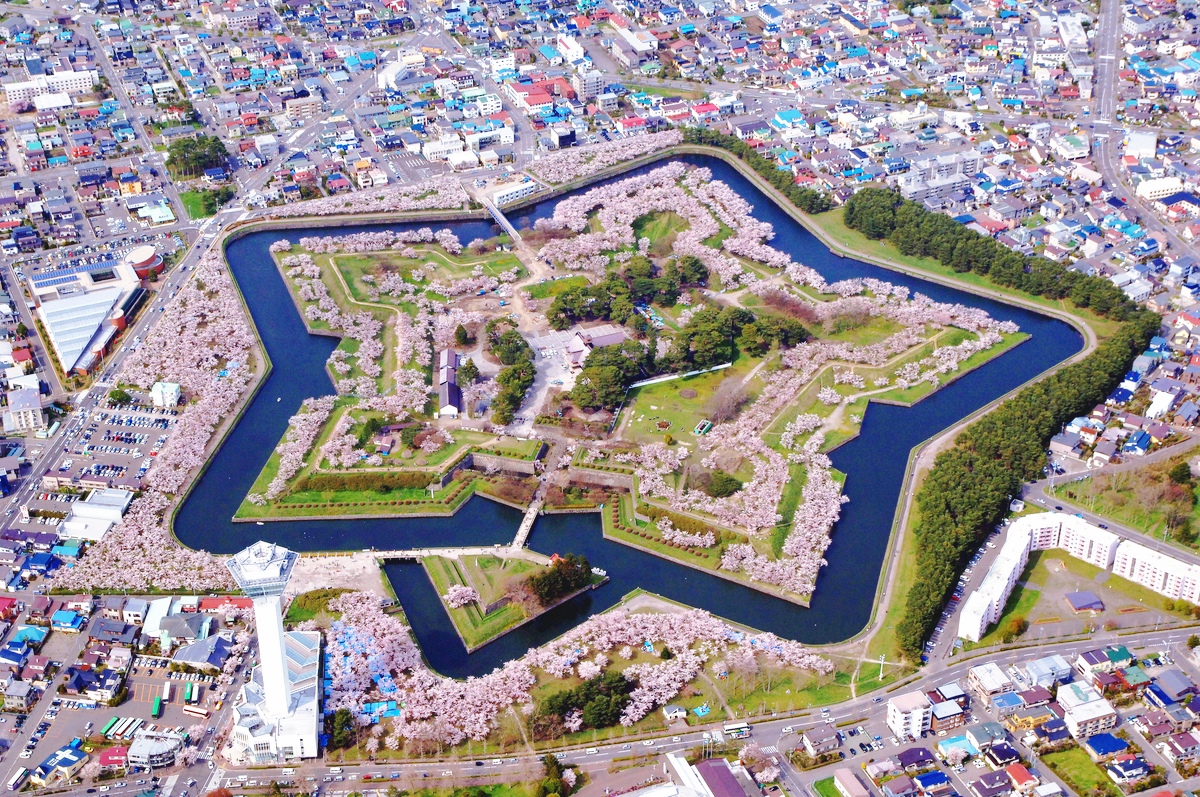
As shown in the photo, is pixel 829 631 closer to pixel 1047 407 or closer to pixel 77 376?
pixel 1047 407

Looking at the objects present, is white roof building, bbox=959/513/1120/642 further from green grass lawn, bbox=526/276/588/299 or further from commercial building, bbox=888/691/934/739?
green grass lawn, bbox=526/276/588/299

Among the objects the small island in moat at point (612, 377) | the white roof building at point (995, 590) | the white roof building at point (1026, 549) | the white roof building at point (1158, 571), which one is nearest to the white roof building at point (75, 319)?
the small island in moat at point (612, 377)

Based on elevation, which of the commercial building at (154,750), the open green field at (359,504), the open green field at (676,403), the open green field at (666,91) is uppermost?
the open green field at (666,91)

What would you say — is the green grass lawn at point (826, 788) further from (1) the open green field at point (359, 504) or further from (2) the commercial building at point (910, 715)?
(1) the open green field at point (359, 504)

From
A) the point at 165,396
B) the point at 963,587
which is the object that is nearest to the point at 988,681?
the point at 963,587

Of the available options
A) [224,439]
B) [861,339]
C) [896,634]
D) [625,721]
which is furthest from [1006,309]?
[224,439]

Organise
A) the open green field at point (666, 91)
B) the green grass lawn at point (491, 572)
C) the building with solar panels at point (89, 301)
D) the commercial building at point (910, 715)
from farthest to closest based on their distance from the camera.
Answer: the open green field at point (666, 91), the building with solar panels at point (89, 301), the green grass lawn at point (491, 572), the commercial building at point (910, 715)
